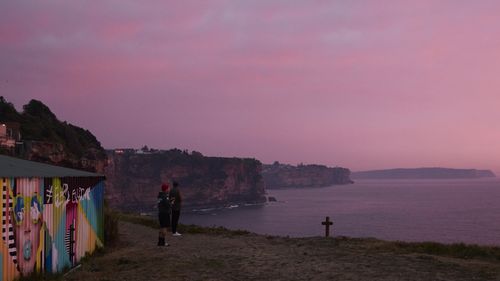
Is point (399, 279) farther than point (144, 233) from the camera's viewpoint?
No

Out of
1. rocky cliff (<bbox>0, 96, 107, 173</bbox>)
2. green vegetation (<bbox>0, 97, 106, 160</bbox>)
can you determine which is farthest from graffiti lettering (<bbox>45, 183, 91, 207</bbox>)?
green vegetation (<bbox>0, 97, 106, 160</bbox>)

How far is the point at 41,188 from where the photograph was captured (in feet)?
36.4

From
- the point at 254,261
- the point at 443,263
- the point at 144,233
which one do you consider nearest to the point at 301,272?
the point at 254,261

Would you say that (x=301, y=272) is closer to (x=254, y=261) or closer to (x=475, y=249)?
(x=254, y=261)

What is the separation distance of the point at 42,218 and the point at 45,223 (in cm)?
21

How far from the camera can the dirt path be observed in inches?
470

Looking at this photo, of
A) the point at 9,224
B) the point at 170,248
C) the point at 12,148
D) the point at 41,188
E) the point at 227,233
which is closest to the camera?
the point at 9,224

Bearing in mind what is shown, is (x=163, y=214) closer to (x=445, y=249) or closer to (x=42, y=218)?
(x=42, y=218)

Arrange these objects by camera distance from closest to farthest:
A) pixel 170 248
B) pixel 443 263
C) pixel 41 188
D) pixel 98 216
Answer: pixel 41 188, pixel 443 263, pixel 98 216, pixel 170 248

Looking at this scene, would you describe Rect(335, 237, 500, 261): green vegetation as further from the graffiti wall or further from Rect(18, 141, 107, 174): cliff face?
Rect(18, 141, 107, 174): cliff face

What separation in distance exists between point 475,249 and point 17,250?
1355 centimetres

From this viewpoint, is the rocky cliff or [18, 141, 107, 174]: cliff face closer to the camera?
[18, 141, 107, 174]: cliff face

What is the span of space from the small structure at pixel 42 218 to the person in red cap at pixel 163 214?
3049mm

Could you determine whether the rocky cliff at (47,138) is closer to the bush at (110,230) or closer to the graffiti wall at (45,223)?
the bush at (110,230)
